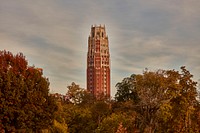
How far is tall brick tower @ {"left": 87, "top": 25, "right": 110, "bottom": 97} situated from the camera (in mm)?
117375

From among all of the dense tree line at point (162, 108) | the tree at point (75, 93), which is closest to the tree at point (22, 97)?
the dense tree line at point (162, 108)

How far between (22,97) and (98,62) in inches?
3724

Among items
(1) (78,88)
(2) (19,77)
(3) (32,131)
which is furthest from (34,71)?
(1) (78,88)

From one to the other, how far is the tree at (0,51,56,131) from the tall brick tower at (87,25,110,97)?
8847 centimetres

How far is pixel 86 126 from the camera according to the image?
123 ft

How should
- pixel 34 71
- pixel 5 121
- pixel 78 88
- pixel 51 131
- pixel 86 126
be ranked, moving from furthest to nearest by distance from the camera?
Result: pixel 78 88 → pixel 86 126 → pixel 51 131 → pixel 34 71 → pixel 5 121

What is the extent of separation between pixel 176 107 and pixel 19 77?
1072 cm

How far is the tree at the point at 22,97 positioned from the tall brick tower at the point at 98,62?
3483 inches

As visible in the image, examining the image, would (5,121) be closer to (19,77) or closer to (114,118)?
(19,77)

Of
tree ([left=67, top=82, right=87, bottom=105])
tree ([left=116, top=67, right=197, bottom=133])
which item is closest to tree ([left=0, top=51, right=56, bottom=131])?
tree ([left=116, top=67, right=197, bottom=133])

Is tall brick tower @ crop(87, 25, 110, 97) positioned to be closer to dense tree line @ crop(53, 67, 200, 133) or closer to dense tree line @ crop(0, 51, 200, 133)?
dense tree line @ crop(0, 51, 200, 133)

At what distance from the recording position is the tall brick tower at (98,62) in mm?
117375

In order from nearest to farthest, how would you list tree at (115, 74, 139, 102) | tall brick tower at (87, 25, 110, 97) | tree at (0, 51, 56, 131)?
tree at (0, 51, 56, 131) → tree at (115, 74, 139, 102) → tall brick tower at (87, 25, 110, 97)

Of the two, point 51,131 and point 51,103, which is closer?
point 51,103
